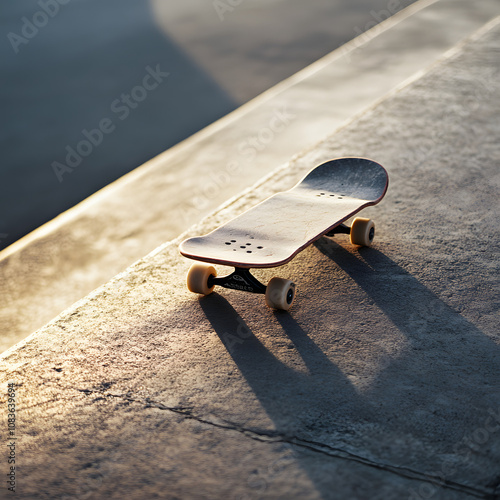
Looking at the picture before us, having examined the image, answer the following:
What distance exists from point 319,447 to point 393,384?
1.46ft

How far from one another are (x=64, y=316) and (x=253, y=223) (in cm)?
102

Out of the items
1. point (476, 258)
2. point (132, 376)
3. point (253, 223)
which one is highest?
point (253, 223)

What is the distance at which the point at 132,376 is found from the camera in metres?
2.64

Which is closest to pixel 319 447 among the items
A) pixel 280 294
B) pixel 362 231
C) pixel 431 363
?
pixel 431 363

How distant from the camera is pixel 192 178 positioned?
5184mm

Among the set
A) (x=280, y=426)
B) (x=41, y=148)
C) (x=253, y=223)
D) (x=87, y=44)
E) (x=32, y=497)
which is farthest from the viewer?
(x=87, y=44)

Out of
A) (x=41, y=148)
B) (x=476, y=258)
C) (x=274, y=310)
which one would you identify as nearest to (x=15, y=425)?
(x=274, y=310)

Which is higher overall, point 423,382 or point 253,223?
point 253,223

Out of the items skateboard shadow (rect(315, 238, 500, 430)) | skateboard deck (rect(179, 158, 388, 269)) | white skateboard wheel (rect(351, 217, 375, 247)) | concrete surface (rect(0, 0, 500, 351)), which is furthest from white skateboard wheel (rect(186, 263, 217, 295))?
concrete surface (rect(0, 0, 500, 351))

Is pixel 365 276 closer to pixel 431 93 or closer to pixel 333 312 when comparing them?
pixel 333 312

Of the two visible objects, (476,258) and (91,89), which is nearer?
(476,258)

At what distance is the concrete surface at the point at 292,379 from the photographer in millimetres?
2109

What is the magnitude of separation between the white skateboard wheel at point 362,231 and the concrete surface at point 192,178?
1.33m

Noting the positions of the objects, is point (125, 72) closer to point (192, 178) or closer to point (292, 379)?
point (192, 178)
